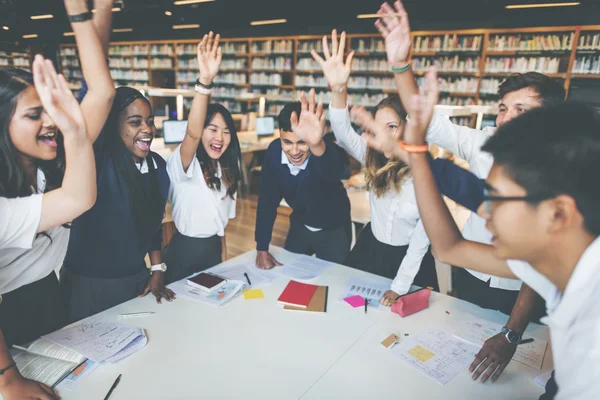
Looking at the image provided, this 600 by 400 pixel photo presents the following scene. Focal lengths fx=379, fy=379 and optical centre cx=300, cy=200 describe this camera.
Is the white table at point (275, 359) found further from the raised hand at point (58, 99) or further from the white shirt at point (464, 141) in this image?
the raised hand at point (58, 99)

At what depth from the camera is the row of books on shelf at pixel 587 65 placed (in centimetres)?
576

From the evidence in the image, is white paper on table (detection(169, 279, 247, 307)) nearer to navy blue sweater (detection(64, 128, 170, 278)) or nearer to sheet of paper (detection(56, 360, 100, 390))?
navy blue sweater (detection(64, 128, 170, 278))

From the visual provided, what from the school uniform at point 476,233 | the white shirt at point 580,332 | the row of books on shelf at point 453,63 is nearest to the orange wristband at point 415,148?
the white shirt at point 580,332

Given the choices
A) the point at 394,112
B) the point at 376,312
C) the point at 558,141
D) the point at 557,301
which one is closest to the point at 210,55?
the point at 394,112

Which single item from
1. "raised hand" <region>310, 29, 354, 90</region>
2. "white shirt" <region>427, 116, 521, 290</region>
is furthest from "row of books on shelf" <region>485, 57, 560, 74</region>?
"raised hand" <region>310, 29, 354, 90</region>

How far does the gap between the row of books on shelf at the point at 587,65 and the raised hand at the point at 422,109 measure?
652 cm

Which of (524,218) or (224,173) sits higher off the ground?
(524,218)

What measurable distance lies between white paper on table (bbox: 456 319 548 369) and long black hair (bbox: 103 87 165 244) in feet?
4.31

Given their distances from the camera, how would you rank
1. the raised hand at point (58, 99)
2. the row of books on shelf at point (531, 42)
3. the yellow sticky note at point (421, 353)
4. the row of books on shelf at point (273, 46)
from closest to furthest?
the raised hand at point (58, 99) → the yellow sticky note at point (421, 353) → the row of books on shelf at point (531, 42) → the row of books on shelf at point (273, 46)

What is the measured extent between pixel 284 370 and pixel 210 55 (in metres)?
1.34

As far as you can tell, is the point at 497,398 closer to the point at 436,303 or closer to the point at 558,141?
the point at 436,303

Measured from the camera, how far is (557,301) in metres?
0.85

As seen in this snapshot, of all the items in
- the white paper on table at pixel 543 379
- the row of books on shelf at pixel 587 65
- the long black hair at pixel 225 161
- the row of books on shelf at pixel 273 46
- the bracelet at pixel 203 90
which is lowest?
the white paper on table at pixel 543 379

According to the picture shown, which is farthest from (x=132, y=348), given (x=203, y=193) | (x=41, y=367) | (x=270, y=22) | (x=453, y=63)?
(x=270, y=22)
